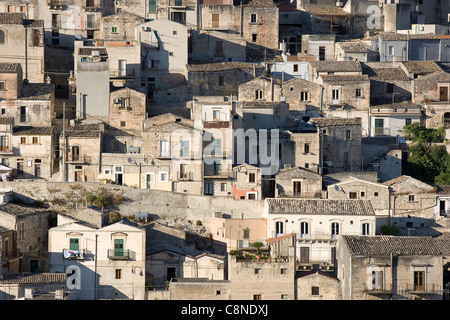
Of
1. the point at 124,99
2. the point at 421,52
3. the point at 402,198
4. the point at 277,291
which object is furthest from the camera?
the point at 421,52

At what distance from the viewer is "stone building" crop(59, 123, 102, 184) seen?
210ft

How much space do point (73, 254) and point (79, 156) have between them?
25.7ft

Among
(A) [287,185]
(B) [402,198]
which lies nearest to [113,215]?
(A) [287,185]

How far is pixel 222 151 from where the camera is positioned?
64250 mm

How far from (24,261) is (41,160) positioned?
298 inches

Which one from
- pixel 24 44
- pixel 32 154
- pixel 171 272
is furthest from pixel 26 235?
pixel 24 44

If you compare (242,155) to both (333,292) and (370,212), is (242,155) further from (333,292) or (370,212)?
(333,292)

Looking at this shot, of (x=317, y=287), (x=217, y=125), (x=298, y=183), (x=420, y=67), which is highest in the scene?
(x=420, y=67)

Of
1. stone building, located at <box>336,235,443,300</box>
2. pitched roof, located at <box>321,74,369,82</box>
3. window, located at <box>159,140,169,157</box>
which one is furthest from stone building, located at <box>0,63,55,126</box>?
stone building, located at <box>336,235,443,300</box>

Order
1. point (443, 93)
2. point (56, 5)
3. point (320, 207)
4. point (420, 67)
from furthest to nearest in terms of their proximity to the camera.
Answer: point (56, 5) < point (420, 67) < point (443, 93) < point (320, 207)

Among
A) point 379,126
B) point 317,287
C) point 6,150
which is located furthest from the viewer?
point 379,126

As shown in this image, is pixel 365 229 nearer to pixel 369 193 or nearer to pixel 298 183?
pixel 369 193

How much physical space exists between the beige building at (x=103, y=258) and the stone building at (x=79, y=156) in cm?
675

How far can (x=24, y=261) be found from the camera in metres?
58.8
